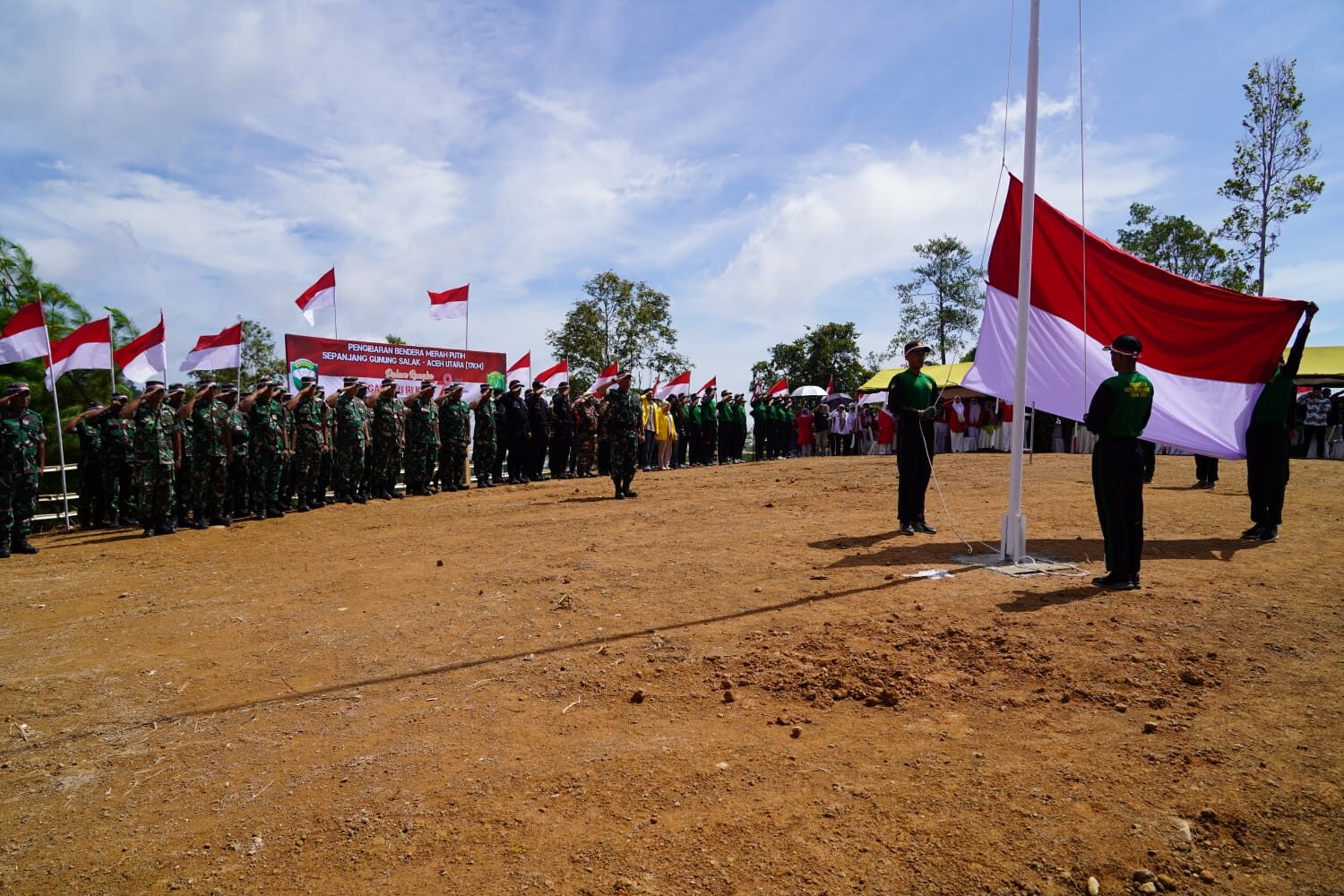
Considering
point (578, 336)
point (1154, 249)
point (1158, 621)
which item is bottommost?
point (1158, 621)

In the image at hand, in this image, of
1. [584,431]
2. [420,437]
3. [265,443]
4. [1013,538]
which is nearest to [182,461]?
[265,443]

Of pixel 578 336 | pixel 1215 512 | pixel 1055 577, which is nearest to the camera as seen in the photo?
pixel 1055 577

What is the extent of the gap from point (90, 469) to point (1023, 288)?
13.1 metres

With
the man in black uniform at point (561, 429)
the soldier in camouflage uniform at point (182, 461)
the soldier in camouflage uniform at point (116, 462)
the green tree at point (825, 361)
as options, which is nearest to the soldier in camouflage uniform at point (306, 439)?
the soldier in camouflage uniform at point (182, 461)

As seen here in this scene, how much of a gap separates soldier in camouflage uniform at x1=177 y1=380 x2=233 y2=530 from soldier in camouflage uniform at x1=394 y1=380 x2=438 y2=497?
3663 millimetres

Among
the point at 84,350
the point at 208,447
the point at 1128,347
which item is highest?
the point at 84,350

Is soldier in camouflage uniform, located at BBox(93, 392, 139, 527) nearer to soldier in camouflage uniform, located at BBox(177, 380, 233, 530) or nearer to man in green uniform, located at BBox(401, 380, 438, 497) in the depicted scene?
soldier in camouflage uniform, located at BBox(177, 380, 233, 530)

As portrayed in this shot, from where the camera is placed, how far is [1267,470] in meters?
7.76

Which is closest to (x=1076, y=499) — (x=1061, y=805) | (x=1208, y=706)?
(x=1208, y=706)

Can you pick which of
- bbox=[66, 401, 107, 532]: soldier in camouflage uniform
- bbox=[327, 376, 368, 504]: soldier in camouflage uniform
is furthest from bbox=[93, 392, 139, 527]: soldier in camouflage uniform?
bbox=[327, 376, 368, 504]: soldier in camouflage uniform

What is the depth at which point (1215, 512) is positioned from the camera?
941 cm

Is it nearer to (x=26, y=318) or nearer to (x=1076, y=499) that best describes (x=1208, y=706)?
(x=1076, y=499)

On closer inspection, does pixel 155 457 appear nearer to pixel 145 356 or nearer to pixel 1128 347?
pixel 145 356

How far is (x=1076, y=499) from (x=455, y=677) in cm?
920
